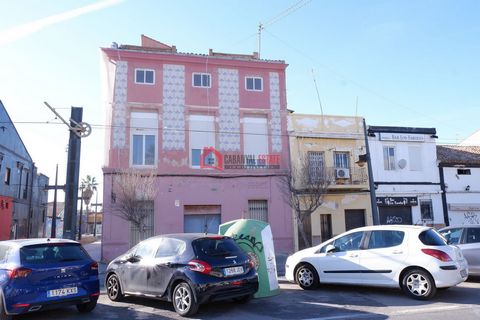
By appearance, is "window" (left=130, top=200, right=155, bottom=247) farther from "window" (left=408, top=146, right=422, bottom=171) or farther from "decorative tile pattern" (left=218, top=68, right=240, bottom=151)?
"window" (left=408, top=146, right=422, bottom=171)

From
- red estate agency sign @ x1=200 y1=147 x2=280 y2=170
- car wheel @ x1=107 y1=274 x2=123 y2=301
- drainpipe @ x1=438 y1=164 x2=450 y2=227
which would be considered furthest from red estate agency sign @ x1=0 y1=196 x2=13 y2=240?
drainpipe @ x1=438 y1=164 x2=450 y2=227

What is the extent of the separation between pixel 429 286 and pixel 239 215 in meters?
12.7

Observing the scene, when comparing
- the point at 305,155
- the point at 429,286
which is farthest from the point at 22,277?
the point at 305,155

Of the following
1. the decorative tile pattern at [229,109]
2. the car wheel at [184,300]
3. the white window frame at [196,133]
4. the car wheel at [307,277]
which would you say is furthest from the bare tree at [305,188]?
the car wheel at [184,300]

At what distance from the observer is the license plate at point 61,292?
6980mm

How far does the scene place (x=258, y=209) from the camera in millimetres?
21109

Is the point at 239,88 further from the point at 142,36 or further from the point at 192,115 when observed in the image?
the point at 142,36

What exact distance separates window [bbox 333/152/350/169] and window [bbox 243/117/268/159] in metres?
4.18

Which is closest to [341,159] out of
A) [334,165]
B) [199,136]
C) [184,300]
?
[334,165]

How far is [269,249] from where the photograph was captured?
30.2 feet

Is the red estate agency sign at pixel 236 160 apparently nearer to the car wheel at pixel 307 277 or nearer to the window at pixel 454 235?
the window at pixel 454 235

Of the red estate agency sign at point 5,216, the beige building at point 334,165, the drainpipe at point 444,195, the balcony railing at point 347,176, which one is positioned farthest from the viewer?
the red estate agency sign at point 5,216

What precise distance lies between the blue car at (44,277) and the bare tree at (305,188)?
43.4 ft

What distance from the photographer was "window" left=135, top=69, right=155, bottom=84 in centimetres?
2059
